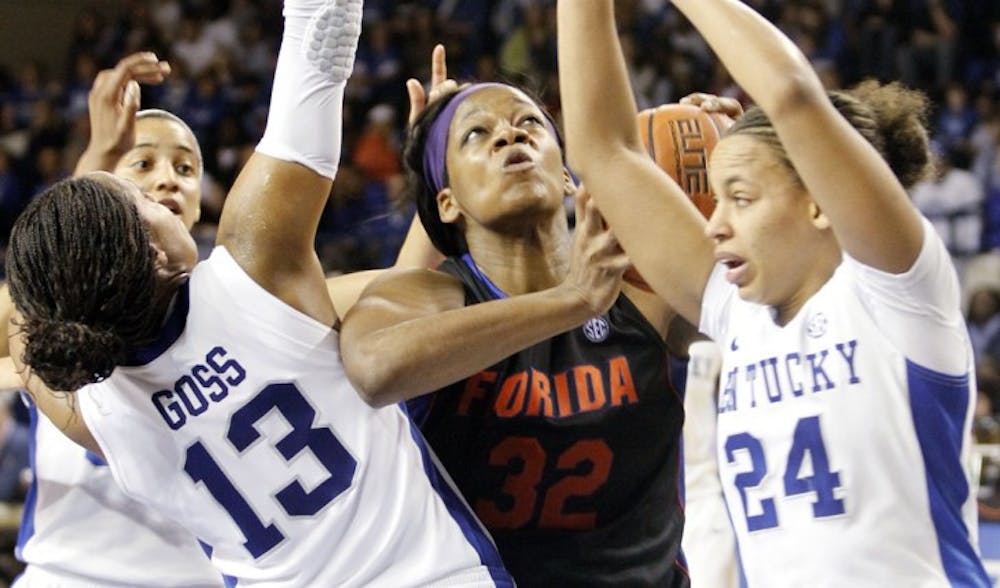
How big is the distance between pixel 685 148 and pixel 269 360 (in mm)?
1046

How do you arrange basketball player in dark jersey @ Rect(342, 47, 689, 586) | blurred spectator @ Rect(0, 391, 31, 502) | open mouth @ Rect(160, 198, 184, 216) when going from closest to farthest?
1. basketball player in dark jersey @ Rect(342, 47, 689, 586)
2. open mouth @ Rect(160, 198, 184, 216)
3. blurred spectator @ Rect(0, 391, 31, 502)

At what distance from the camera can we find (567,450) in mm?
2963

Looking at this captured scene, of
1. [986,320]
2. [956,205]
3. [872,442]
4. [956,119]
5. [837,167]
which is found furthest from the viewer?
[956,119]

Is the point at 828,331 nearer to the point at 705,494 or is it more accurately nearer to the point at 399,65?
the point at 705,494

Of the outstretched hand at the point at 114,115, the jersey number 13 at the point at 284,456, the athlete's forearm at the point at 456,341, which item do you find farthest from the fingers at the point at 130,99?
the athlete's forearm at the point at 456,341

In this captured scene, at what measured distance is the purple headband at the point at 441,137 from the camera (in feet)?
10.7

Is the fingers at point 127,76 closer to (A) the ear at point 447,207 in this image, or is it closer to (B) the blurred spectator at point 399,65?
(A) the ear at point 447,207

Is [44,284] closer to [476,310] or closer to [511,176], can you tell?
→ [476,310]

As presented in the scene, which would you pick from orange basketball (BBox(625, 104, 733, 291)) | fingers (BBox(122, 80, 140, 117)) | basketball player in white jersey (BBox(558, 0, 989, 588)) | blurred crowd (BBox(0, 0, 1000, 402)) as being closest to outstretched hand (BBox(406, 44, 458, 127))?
orange basketball (BBox(625, 104, 733, 291))

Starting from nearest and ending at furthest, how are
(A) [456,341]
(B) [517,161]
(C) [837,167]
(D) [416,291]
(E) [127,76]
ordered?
(C) [837,167] → (A) [456,341] → (D) [416,291] → (B) [517,161] → (E) [127,76]

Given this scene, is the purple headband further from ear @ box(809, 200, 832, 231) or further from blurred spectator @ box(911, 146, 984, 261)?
blurred spectator @ box(911, 146, 984, 261)

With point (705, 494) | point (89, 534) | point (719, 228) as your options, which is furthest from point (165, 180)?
point (705, 494)

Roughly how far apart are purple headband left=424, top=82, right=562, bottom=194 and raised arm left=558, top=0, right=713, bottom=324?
60 centimetres

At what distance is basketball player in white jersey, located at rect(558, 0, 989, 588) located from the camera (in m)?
2.18
